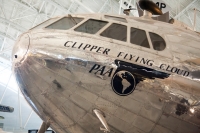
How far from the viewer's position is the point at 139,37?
16.3 feet

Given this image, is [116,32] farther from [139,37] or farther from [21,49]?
[21,49]

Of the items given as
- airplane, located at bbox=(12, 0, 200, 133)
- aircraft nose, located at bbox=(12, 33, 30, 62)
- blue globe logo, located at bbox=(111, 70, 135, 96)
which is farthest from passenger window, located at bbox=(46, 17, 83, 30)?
blue globe logo, located at bbox=(111, 70, 135, 96)

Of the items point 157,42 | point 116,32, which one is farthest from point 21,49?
point 157,42

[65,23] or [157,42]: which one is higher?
[157,42]

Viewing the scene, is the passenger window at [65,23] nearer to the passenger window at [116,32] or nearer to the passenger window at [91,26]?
the passenger window at [91,26]

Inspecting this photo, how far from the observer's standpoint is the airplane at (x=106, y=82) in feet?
14.5

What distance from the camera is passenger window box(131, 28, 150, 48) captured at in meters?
4.82

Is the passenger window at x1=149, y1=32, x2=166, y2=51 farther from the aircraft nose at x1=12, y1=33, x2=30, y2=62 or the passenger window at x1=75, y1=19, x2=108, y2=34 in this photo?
the aircraft nose at x1=12, y1=33, x2=30, y2=62

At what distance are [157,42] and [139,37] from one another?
0.39m

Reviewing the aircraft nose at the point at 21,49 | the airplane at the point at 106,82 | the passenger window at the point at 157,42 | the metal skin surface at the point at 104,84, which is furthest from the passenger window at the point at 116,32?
the aircraft nose at the point at 21,49

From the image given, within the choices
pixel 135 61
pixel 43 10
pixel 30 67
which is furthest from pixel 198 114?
pixel 43 10

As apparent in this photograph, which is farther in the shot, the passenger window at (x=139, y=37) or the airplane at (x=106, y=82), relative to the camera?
the passenger window at (x=139, y=37)

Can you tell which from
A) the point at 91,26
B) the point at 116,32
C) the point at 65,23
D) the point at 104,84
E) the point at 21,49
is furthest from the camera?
the point at 65,23

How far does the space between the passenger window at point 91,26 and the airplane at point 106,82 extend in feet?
A: 0.11
